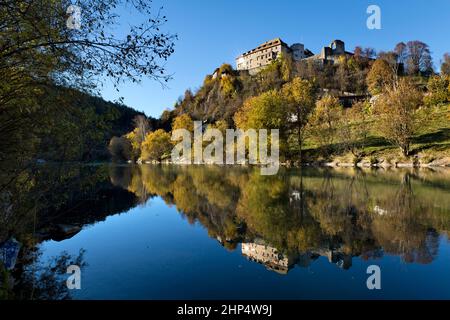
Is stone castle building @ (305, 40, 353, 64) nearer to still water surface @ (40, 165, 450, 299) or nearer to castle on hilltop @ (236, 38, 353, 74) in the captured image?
castle on hilltop @ (236, 38, 353, 74)

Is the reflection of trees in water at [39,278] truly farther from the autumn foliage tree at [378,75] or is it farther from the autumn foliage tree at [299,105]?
the autumn foliage tree at [378,75]

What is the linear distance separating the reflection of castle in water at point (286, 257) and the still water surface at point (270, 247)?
3 centimetres

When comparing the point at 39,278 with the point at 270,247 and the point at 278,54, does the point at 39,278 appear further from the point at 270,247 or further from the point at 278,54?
the point at 278,54

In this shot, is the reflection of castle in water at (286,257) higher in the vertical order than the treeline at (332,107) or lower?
lower

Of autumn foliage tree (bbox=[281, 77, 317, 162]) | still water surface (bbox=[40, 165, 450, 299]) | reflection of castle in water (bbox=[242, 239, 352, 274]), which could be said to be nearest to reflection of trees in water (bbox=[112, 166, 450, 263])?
still water surface (bbox=[40, 165, 450, 299])

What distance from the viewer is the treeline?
4512 centimetres

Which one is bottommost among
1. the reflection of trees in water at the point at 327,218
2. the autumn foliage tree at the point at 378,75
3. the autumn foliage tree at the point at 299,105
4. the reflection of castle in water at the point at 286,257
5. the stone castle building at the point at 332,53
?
the reflection of castle in water at the point at 286,257

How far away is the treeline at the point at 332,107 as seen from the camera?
148 feet

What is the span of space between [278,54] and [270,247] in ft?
468

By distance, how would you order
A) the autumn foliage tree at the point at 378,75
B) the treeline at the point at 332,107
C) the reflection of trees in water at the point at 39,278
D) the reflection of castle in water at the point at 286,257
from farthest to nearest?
the autumn foliage tree at the point at 378,75 < the treeline at the point at 332,107 < the reflection of castle in water at the point at 286,257 < the reflection of trees in water at the point at 39,278

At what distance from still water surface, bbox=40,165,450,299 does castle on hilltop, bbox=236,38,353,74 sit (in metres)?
123

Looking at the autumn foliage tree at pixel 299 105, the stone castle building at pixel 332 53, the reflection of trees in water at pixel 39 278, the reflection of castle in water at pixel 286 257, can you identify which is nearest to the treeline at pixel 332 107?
the autumn foliage tree at pixel 299 105

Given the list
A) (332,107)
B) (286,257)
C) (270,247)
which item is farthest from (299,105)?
(286,257)

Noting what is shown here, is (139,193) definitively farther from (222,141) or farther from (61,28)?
(222,141)
